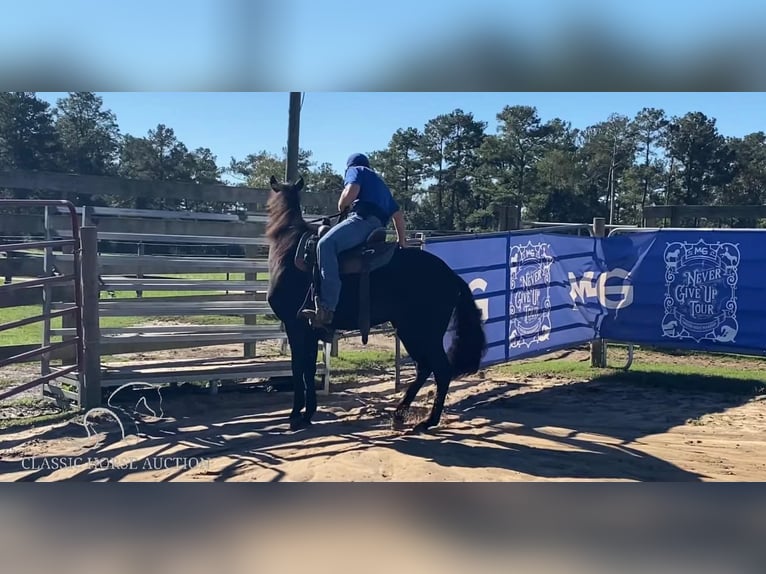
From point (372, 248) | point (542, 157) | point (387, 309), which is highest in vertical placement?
point (542, 157)

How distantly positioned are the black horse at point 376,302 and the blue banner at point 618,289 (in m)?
1.03

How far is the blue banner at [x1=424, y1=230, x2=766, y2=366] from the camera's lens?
6809mm

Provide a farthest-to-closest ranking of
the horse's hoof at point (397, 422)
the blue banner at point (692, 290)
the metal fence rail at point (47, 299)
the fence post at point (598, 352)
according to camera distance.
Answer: the fence post at point (598, 352), the blue banner at point (692, 290), the horse's hoof at point (397, 422), the metal fence rail at point (47, 299)

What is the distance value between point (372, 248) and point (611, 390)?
3211mm

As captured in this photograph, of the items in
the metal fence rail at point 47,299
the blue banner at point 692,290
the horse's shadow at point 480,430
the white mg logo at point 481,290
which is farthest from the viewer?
→ the blue banner at point 692,290

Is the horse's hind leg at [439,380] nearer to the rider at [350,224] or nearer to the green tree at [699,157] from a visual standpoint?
the rider at [350,224]

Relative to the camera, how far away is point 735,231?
22.9 ft

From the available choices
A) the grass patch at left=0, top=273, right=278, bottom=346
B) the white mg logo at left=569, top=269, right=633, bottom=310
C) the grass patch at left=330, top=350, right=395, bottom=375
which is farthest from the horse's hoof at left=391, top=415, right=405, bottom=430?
the white mg logo at left=569, top=269, right=633, bottom=310

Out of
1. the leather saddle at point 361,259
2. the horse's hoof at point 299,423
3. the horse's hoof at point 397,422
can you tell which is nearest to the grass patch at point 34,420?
the horse's hoof at point 299,423

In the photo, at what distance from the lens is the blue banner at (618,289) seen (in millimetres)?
6809

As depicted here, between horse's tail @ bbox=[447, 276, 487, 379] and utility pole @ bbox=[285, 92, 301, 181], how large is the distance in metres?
1.71

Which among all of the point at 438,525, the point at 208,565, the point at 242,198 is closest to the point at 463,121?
the point at 242,198

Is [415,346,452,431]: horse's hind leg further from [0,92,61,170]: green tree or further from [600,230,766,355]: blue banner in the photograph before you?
[0,92,61,170]: green tree
